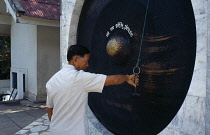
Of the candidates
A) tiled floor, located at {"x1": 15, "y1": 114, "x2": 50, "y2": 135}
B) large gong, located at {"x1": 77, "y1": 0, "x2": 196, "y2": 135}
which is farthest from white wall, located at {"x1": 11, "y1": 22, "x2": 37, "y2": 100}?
large gong, located at {"x1": 77, "y1": 0, "x2": 196, "y2": 135}

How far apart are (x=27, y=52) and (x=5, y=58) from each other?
8734 millimetres

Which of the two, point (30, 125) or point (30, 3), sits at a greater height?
point (30, 3)

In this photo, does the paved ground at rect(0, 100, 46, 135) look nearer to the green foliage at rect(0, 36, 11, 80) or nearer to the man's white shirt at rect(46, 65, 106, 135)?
the man's white shirt at rect(46, 65, 106, 135)

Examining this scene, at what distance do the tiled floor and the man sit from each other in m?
3.07

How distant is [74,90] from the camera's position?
2.17 metres

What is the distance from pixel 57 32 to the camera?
8.90m

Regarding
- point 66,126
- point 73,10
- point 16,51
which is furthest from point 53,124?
point 16,51

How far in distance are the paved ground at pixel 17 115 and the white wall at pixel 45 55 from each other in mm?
700

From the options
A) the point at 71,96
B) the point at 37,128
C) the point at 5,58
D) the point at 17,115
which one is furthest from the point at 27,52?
the point at 5,58

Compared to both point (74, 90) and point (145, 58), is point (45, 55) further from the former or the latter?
point (74, 90)

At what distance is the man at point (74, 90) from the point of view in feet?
7.05

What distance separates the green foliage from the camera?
16.8 metres

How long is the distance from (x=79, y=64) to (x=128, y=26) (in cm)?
99

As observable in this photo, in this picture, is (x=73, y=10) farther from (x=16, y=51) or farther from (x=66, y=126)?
(x=16, y=51)
